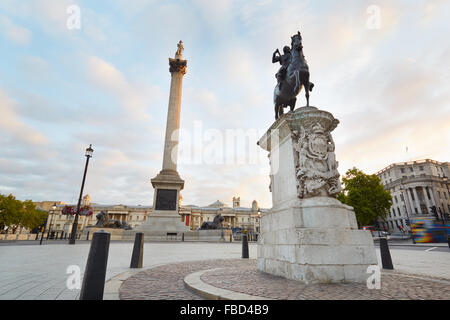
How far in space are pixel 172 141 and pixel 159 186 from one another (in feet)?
25.7

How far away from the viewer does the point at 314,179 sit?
207 inches

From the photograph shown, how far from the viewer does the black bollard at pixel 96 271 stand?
275 cm

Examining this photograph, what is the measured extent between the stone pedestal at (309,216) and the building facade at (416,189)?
65.0 meters

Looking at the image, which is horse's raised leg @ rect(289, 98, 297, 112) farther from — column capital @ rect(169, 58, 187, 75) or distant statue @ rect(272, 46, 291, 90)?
column capital @ rect(169, 58, 187, 75)

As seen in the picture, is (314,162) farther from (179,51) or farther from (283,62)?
(179,51)

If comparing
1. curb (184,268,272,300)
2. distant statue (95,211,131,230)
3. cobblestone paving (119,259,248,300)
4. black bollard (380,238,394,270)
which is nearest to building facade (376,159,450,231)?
black bollard (380,238,394,270)

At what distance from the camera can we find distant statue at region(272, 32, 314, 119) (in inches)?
258

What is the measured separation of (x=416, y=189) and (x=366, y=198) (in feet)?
111

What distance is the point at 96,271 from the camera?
9.32 ft

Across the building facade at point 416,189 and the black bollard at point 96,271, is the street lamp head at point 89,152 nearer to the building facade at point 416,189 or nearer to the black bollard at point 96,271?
the black bollard at point 96,271

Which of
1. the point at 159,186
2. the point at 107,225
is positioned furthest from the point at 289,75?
the point at 107,225

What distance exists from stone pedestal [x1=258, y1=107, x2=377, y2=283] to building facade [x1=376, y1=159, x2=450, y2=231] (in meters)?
65.0
